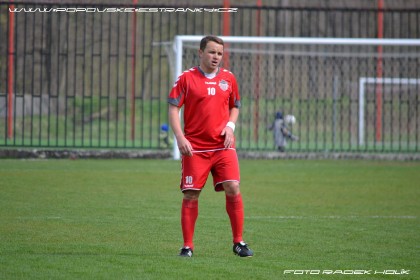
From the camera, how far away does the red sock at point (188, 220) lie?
27.0ft

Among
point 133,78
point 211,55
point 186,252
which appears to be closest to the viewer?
point 186,252

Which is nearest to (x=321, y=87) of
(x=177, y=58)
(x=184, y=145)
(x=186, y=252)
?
(x=177, y=58)

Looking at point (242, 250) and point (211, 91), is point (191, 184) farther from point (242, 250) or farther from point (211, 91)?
point (211, 91)

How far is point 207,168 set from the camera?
838 cm

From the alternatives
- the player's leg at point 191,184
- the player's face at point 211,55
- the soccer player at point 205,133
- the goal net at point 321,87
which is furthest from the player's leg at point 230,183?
the goal net at point 321,87

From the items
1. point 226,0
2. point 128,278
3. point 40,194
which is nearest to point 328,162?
point 226,0

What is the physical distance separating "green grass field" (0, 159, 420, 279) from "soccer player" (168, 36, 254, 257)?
1.36ft

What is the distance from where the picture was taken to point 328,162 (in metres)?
20.8

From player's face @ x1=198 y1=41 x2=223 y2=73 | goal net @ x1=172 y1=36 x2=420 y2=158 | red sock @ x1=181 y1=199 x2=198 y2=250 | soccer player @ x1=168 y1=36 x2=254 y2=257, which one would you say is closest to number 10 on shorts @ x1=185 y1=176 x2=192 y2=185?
soccer player @ x1=168 y1=36 x2=254 y2=257

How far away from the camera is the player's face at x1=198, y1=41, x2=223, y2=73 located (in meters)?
8.24

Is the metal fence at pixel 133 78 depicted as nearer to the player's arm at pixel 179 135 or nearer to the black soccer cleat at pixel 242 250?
the player's arm at pixel 179 135

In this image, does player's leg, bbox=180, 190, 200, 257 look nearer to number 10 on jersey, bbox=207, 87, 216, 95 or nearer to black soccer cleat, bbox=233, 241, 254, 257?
black soccer cleat, bbox=233, 241, 254, 257

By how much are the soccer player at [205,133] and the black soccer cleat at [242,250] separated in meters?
0.04

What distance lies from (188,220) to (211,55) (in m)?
1.38
